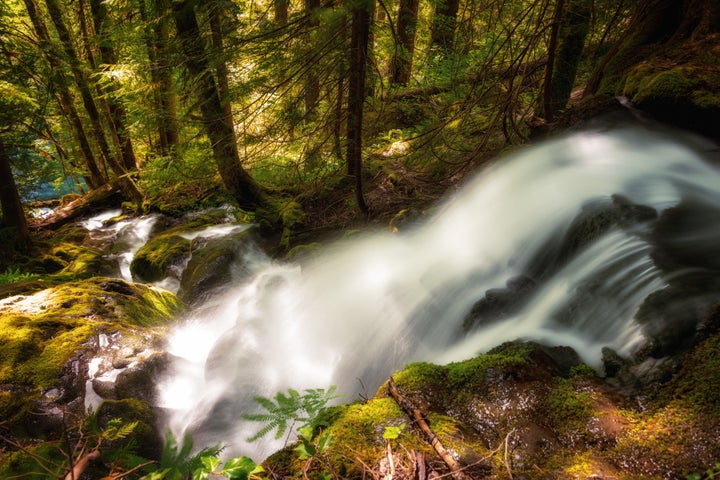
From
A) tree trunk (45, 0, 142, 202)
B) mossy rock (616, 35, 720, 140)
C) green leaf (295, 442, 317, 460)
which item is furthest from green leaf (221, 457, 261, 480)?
tree trunk (45, 0, 142, 202)

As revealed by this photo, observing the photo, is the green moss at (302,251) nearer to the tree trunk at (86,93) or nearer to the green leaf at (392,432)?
the green leaf at (392,432)

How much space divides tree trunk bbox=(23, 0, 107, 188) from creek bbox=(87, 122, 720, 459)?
6221mm

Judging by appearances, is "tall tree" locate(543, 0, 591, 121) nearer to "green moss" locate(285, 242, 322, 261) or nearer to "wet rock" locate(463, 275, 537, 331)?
"wet rock" locate(463, 275, 537, 331)

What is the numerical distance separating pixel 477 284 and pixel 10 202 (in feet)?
32.5

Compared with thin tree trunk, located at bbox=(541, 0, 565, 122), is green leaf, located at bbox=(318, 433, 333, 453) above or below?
below

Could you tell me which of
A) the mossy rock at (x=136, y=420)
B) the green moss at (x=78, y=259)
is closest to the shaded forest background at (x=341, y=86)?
the green moss at (x=78, y=259)

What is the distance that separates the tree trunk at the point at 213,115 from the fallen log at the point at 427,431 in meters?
4.26

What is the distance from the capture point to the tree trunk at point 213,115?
230 inches

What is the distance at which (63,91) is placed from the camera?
816 centimetres

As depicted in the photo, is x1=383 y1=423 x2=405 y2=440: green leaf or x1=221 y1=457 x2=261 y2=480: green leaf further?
x1=383 y1=423 x2=405 y2=440: green leaf

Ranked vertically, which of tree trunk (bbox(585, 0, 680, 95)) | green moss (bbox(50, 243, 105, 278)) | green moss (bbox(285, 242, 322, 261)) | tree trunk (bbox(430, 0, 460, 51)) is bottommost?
green moss (bbox(50, 243, 105, 278))

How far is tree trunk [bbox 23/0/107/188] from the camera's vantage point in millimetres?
7402

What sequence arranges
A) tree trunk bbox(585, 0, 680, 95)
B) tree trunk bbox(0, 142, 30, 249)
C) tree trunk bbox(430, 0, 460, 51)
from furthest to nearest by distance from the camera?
tree trunk bbox(430, 0, 460, 51) < tree trunk bbox(0, 142, 30, 249) < tree trunk bbox(585, 0, 680, 95)

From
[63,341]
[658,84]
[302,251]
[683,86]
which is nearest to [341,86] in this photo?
[302,251]
